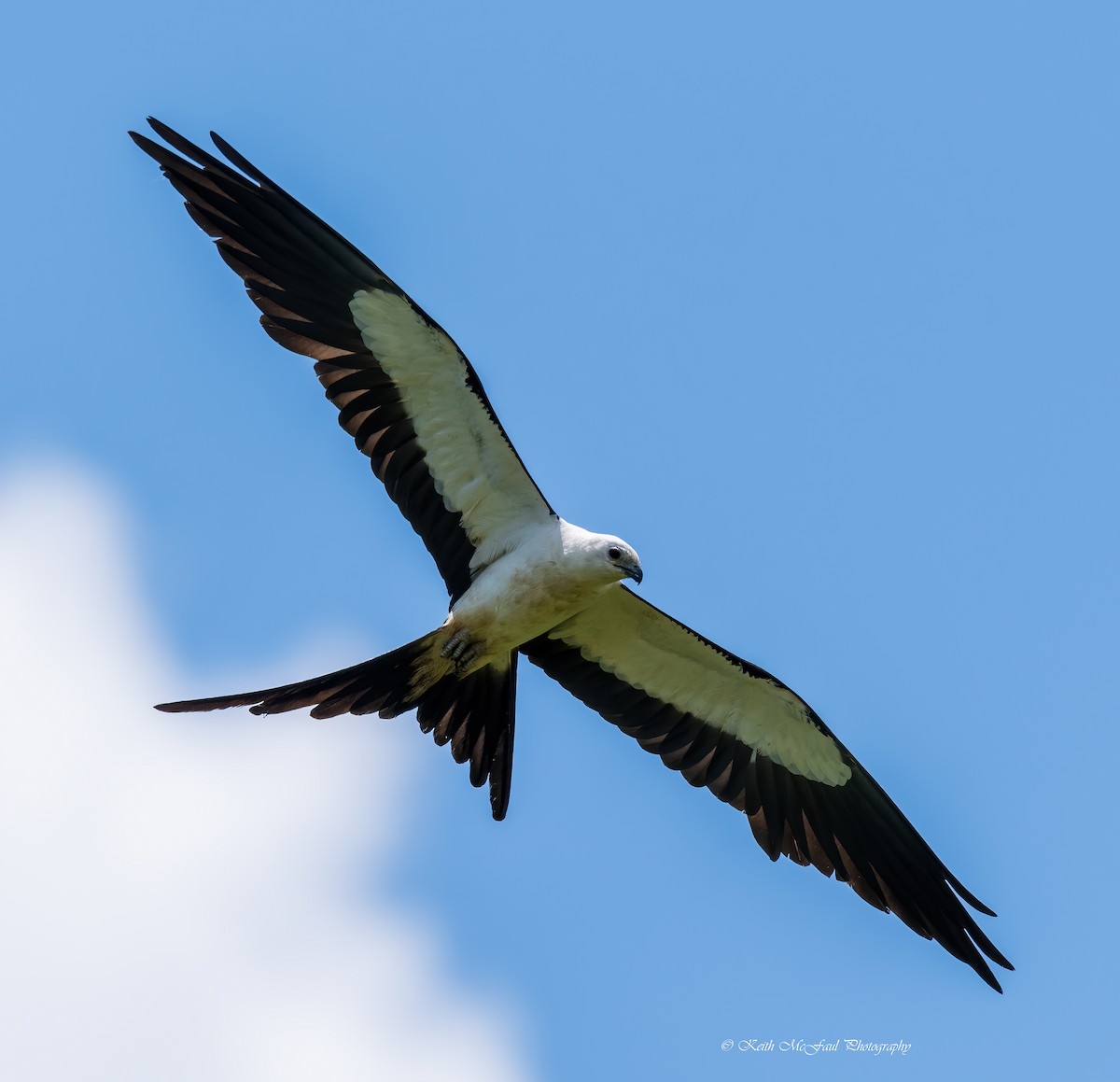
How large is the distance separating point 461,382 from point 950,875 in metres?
4.53

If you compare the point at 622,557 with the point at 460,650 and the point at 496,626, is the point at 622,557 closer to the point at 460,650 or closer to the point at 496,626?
the point at 496,626

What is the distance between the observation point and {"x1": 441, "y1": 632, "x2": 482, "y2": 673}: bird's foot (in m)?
10.6

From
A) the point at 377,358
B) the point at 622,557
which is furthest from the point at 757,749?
the point at 377,358

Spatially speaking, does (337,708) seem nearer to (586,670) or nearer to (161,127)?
(586,670)

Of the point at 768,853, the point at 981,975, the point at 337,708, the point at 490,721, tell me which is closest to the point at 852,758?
the point at 768,853

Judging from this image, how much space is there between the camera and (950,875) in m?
10.9

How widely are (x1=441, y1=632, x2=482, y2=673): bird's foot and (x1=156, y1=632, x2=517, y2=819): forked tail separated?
0.08m

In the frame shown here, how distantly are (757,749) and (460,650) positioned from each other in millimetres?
2397

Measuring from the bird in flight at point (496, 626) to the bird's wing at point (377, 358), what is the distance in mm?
10

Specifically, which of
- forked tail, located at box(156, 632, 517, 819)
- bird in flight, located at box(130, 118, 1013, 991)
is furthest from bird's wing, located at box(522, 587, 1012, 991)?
forked tail, located at box(156, 632, 517, 819)

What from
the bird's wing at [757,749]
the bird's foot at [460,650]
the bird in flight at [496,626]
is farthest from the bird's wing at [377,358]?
the bird's wing at [757,749]

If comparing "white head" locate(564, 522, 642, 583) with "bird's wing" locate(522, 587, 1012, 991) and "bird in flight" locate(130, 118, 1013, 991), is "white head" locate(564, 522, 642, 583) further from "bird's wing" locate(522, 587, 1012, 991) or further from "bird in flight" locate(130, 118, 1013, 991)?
"bird's wing" locate(522, 587, 1012, 991)

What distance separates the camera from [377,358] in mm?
10375

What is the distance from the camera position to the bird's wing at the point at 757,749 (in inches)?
448
